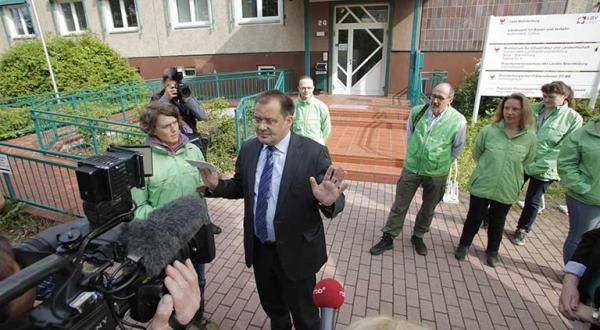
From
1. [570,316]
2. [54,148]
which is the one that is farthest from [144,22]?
[570,316]

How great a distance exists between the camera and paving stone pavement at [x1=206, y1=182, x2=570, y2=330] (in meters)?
2.84

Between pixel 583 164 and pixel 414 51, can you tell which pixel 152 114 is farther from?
pixel 414 51

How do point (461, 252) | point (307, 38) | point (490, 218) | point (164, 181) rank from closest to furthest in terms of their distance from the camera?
point (164, 181) < point (490, 218) < point (461, 252) < point (307, 38)

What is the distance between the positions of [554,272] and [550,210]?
1.79 meters

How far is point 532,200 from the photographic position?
12.6 feet

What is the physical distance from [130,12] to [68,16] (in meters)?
3.40

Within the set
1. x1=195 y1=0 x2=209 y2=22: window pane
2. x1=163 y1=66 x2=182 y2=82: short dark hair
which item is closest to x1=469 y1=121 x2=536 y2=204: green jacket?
x1=163 y1=66 x2=182 y2=82: short dark hair

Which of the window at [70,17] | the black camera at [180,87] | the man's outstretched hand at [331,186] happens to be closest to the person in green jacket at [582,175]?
the man's outstretched hand at [331,186]

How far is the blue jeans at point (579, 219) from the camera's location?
9.05 ft

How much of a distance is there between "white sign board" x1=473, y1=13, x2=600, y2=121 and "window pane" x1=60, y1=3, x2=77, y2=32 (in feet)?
52.5

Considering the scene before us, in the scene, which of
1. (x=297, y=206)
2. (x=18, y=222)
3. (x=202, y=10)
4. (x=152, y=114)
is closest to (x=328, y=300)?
(x=297, y=206)

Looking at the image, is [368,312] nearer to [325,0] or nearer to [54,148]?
[54,148]

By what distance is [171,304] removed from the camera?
3.06ft

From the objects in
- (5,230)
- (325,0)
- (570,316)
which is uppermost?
(325,0)
